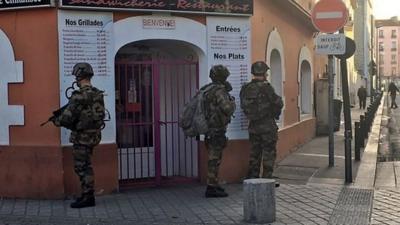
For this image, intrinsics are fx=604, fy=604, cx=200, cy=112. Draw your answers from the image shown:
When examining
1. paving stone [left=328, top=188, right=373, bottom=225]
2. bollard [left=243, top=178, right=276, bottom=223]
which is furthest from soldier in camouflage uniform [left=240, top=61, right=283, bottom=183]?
bollard [left=243, top=178, right=276, bottom=223]

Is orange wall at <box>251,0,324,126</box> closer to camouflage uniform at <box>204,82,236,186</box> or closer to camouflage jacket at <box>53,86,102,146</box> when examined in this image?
camouflage uniform at <box>204,82,236,186</box>

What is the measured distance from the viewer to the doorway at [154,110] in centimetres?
930

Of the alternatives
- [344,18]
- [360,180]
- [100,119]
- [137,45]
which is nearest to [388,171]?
[360,180]

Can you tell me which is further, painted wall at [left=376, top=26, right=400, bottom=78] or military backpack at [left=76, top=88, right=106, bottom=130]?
painted wall at [left=376, top=26, right=400, bottom=78]

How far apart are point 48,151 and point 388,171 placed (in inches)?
252

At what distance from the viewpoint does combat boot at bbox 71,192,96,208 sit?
784 centimetres

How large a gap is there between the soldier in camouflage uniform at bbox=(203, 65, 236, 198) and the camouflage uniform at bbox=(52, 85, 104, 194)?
151 cm

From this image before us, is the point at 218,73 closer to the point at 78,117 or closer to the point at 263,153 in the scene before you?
the point at 263,153

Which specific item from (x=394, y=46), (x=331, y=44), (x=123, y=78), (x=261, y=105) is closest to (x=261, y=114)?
(x=261, y=105)

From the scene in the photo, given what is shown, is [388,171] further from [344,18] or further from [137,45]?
[137,45]

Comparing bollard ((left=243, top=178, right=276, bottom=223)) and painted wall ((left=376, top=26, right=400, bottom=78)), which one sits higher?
painted wall ((left=376, top=26, right=400, bottom=78))

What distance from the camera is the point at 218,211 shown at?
7.61m

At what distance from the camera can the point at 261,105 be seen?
9031 mm

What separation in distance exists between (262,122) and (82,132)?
2.80 metres
